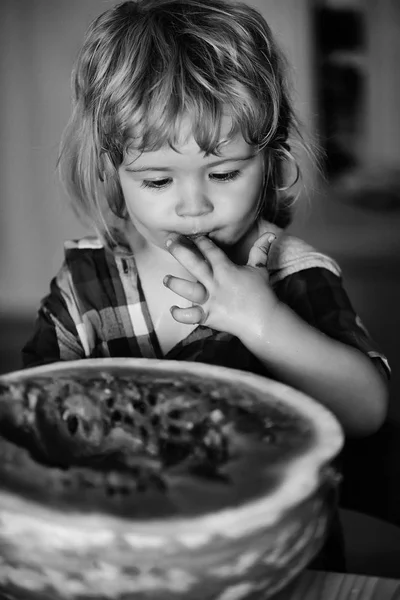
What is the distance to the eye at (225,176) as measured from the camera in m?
0.80

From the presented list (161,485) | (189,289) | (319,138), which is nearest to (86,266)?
(189,289)

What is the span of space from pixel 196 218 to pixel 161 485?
0.39m

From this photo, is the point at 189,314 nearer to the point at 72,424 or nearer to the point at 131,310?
the point at 72,424

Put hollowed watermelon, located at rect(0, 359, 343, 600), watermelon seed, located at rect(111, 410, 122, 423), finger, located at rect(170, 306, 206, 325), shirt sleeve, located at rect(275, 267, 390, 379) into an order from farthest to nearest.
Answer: shirt sleeve, located at rect(275, 267, 390, 379), finger, located at rect(170, 306, 206, 325), watermelon seed, located at rect(111, 410, 122, 423), hollowed watermelon, located at rect(0, 359, 343, 600)

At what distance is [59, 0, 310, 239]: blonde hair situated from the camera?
0.79 m

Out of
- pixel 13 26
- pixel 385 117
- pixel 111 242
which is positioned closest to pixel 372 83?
pixel 385 117

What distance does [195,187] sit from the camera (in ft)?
2.55

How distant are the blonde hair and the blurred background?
1010 millimetres

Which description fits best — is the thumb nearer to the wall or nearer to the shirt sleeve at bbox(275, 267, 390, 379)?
the shirt sleeve at bbox(275, 267, 390, 379)

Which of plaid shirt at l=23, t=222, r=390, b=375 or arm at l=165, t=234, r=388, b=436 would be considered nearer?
arm at l=165, t=234, r=388, b=436

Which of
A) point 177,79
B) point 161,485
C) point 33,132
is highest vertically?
point 177,79

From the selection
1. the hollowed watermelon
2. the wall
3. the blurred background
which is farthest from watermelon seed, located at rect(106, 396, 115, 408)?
the wall

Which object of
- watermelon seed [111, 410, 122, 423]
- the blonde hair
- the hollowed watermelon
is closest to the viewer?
the hollowed watermelon

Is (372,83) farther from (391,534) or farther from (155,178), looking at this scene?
(155,178)
